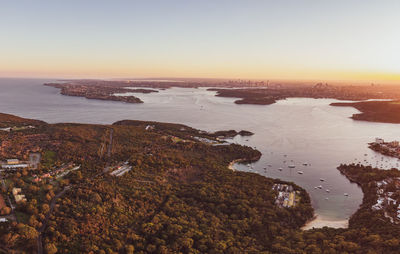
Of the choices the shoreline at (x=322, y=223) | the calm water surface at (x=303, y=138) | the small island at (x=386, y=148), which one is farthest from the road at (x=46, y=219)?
the small island at (x=386, y=148)

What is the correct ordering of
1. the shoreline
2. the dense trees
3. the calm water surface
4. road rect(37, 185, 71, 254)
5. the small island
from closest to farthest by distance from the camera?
Result: road rect(37, 185, 71, 254) → the dense trees → the shoreline → the calm water surface → the small island

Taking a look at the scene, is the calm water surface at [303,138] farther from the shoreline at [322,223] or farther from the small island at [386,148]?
the small island at [386,148]

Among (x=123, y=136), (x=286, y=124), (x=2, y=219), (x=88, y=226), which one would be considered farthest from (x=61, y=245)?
(x=286, y=124)

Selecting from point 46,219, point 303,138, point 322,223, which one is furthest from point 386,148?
point 46,219

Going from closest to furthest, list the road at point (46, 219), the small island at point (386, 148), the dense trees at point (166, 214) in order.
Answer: the road at point (46, 219) → the dense trees at point (166, 214) → the small island at point (386, 148)

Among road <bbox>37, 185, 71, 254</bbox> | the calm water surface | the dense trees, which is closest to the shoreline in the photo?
the dense trees

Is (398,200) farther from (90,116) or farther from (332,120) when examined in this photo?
(90,116)

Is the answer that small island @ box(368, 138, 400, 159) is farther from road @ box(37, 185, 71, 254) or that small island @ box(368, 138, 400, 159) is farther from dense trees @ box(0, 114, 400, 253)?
road @ box(37, 185, 71, 254)

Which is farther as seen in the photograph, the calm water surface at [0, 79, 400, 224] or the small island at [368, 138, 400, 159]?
the small island at [368, 138, 400, 159]

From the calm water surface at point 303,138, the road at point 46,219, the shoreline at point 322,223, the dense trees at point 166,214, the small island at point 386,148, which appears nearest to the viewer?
the road at point 46,219

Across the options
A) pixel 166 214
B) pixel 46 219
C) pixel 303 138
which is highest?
pixel 46 219

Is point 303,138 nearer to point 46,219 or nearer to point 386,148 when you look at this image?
point 386,148
